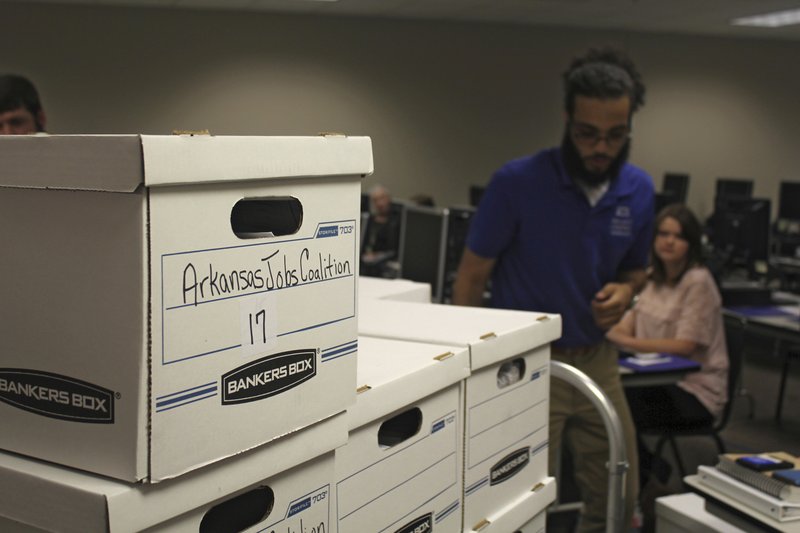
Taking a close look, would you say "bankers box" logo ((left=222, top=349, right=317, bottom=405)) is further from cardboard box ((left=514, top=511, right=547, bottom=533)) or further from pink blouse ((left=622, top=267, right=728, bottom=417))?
pink blouse ((left=622, top=267, right=728, bottom=417))

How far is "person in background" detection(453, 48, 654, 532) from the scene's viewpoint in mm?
2225

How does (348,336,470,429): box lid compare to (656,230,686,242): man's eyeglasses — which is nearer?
(348,336,470,429): box lid

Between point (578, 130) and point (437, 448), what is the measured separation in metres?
1.34

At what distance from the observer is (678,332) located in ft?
11.9

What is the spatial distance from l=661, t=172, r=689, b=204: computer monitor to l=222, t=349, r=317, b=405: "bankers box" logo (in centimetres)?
1065

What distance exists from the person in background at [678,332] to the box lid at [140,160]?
2862 millimetres

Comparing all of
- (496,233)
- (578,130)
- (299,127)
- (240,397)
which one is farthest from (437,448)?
(299,127)

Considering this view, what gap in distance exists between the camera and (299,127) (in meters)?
9.56

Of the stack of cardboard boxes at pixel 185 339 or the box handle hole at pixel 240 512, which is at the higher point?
the stack of cardboard boxes at pixel 185 339

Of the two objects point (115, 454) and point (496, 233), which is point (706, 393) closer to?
point (496, 233)

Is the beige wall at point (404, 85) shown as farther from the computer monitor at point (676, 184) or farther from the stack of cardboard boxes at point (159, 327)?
the stack of cardboard boxes at point (159, 327)

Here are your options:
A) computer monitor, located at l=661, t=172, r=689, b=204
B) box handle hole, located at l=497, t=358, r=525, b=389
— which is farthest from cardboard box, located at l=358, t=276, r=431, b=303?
computer monitor, located at l=661, t=172, r=689, b=204

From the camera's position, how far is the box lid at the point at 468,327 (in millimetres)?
1245

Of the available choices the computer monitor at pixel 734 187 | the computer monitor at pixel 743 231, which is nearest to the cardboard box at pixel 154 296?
the computer monitor at pixel 743 231
